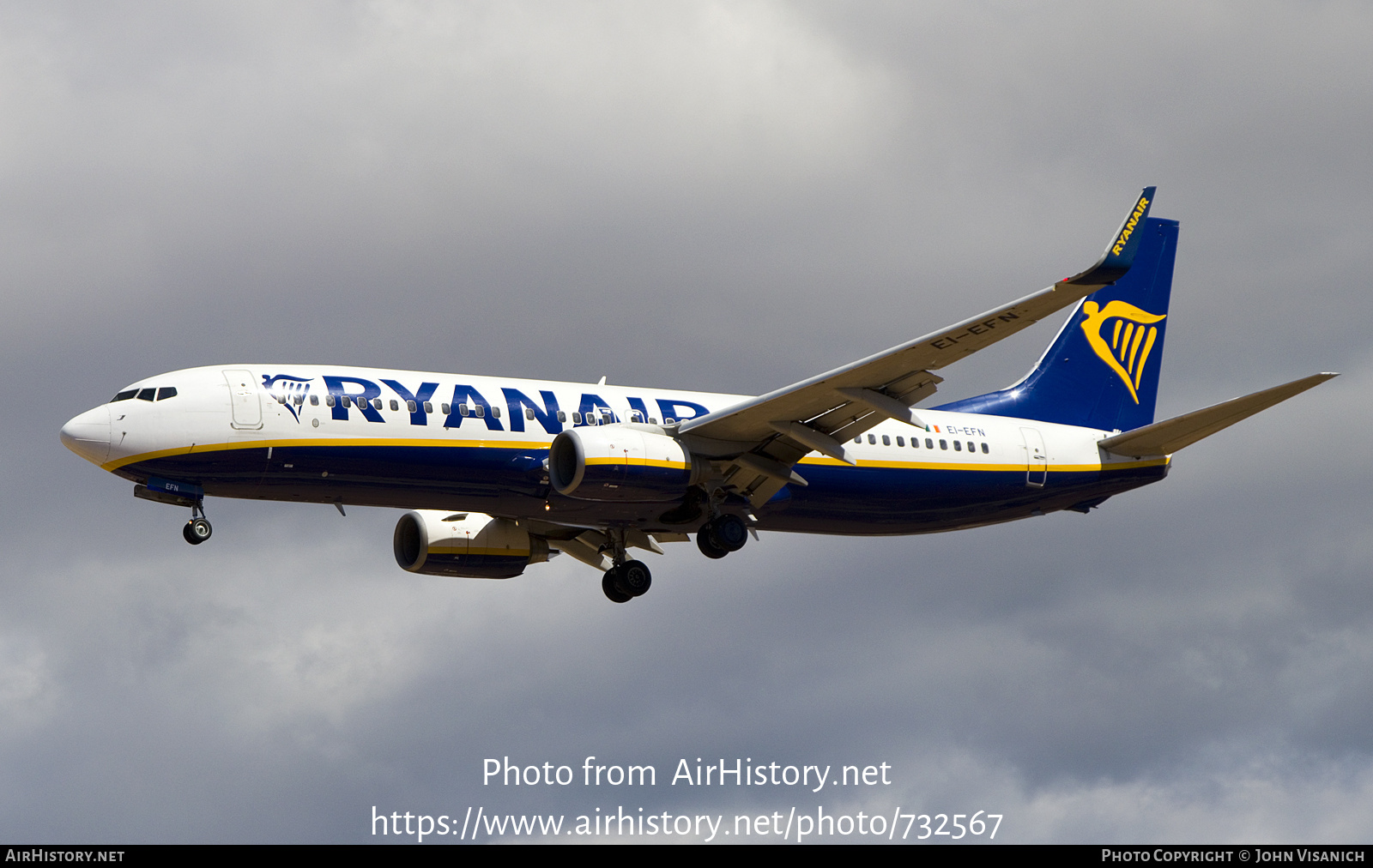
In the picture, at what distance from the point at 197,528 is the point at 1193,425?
1010 inches

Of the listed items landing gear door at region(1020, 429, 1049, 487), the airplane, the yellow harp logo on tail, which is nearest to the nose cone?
the airplane

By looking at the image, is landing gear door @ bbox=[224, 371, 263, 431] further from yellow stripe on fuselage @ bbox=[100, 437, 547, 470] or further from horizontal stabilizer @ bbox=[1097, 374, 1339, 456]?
horizontal stabilizer @ bbox=[1097, 374, 1339, 456]

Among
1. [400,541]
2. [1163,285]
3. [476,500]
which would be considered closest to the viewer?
[476,500]

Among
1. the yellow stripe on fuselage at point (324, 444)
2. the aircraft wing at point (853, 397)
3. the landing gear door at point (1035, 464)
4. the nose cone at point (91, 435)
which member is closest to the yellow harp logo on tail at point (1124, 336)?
the landing gear door at point (1035, 464)

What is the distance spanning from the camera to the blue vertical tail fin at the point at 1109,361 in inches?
1935

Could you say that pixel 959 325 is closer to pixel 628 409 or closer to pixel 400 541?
pixel 628 409

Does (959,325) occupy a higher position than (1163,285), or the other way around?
(1163,285)

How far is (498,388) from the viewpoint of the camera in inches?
1601

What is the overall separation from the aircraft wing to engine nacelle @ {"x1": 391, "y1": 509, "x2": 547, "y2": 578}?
8708 mm

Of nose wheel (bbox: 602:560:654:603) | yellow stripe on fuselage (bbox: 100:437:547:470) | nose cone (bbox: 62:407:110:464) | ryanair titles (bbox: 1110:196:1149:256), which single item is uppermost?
ryanair titles (bbox: 1110:196:1149:256)

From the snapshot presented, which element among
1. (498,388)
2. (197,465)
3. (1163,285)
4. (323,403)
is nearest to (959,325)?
(498,388)

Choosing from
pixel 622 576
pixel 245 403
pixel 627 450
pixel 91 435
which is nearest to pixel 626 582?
pixel 622 576

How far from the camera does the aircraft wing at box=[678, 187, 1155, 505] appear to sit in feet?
109

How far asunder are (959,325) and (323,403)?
1477 centimetres
